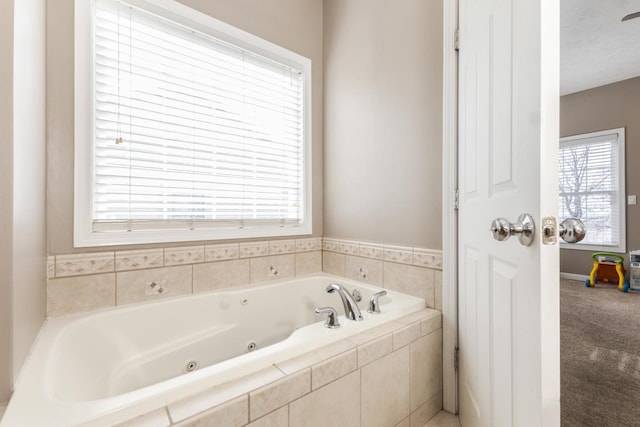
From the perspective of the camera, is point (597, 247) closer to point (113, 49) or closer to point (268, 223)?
point (268, 223)

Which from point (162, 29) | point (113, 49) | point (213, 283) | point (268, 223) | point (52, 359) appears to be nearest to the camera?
point (52, 359)

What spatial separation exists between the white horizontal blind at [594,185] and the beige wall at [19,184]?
5.02 m

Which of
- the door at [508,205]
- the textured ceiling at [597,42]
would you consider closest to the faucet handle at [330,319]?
the door at [508,205]

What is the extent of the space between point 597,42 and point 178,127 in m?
4.20

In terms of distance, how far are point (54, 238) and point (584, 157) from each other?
595 cm

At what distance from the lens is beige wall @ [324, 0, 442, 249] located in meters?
1.57

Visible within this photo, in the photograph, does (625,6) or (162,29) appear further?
(625,6)

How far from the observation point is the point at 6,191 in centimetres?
82

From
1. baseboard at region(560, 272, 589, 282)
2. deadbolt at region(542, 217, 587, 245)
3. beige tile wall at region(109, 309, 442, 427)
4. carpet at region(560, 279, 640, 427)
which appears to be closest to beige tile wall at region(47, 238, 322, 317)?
beige tile wall at region(109, 309, 442, 427)

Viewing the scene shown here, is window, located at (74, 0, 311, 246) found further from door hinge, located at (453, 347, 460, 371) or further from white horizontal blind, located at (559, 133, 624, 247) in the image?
white horizontal blind, located at (559, 133, 624, 247)

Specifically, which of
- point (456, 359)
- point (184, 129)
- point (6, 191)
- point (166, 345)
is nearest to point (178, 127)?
point (184, 129)

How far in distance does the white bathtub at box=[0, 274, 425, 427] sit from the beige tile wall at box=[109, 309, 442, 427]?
0.04 m

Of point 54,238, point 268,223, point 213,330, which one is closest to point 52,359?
point 54,238

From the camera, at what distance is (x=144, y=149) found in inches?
60.4
